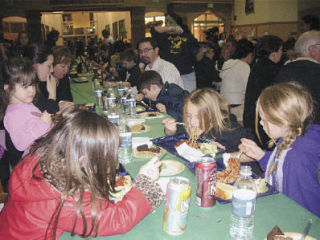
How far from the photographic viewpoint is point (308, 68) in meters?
2.63

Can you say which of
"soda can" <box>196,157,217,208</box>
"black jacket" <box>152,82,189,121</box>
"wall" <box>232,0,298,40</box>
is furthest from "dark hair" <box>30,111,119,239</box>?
"wall" <box>232,0,298,40</box>

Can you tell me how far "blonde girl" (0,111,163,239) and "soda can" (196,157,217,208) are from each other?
0.27 metres

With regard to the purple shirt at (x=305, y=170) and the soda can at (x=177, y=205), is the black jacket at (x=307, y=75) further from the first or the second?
the soda can at (x=177, y=205)

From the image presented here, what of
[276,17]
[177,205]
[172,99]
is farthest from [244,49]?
[276,17]

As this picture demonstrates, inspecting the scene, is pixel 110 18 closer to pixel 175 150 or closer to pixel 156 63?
pixel 156 63

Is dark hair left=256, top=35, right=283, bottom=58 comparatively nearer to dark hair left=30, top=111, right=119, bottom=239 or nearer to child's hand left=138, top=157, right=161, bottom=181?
child's hand left=138, top=157, right=161, bottom=181

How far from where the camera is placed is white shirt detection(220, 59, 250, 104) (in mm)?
4496

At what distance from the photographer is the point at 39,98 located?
305 centimetres

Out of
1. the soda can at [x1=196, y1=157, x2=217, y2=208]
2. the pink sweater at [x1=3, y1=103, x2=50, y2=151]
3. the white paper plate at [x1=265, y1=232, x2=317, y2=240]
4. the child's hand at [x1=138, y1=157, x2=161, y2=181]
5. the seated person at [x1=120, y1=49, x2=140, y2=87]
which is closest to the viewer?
the white paper plate at [x1=265, y1=232, x2=317, y2=240]

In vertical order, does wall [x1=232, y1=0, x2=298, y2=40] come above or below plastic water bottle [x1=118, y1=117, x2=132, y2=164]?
above

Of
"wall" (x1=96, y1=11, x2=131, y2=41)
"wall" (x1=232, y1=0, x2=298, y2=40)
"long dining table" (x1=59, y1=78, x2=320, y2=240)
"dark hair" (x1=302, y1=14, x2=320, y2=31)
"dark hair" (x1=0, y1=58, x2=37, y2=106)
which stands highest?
"wall" (x1=96, y1=11, x2=131, y2=41)

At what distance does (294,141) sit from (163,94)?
2.10 metres

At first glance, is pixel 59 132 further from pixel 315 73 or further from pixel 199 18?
pixel 199 18

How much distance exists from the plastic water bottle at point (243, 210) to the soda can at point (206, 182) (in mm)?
127
